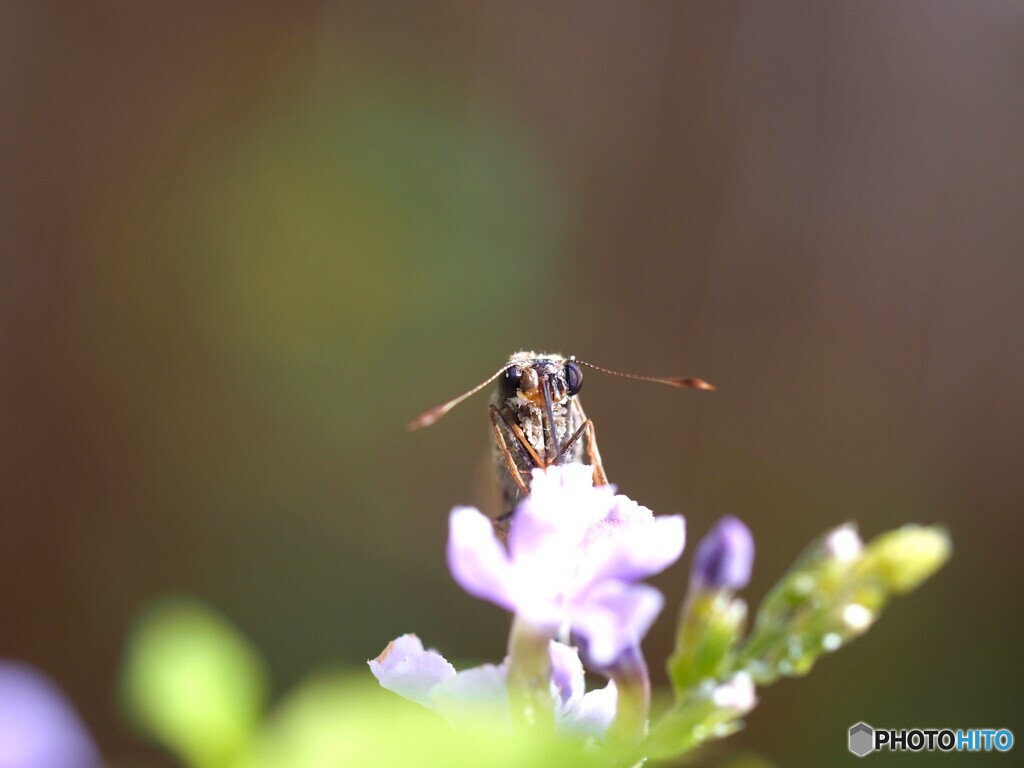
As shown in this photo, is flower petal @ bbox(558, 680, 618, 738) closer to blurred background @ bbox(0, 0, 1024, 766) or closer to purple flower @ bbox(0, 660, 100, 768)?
purple flower @ bbox(0, 660, 100, 768)

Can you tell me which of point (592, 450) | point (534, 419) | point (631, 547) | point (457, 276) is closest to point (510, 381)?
point (534, 419)

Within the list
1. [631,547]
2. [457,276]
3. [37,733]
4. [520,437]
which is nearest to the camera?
[631,547]

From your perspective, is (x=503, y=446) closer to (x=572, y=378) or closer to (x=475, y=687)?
(x=572, y=378)

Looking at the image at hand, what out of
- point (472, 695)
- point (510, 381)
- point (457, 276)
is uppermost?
point (457, 276)

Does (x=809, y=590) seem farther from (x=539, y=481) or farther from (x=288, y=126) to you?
(x=288, y=126)

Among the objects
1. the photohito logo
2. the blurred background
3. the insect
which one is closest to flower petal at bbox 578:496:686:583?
the insect

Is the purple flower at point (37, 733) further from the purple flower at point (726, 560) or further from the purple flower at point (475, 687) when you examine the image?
the purple flower at point (726, 560)

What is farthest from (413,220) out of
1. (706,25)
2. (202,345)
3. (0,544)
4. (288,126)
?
(0,544)
